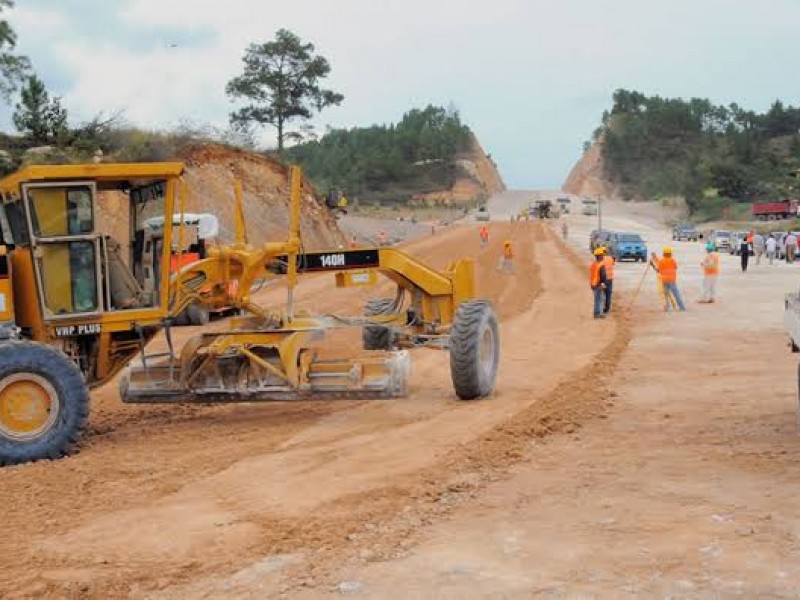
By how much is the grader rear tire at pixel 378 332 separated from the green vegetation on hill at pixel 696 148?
312 feet

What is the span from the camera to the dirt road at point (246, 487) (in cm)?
633

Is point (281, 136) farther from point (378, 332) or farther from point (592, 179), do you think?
point (592, 179)

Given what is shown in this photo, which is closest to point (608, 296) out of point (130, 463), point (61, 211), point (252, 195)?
point (61, 211)

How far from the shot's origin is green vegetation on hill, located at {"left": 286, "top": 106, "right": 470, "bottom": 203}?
446ft

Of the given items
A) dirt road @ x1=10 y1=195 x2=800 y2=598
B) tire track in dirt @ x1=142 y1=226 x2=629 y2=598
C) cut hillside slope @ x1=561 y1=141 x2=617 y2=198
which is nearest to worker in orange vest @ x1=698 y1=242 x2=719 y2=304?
dirt road @ x1=10 y1=195 x2=800 y2=598

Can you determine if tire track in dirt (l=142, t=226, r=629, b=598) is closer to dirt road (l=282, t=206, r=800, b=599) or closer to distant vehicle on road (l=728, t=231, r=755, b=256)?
dirt road (l=282, t=206, r=800, b=599)

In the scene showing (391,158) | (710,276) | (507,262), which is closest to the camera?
(710,276)

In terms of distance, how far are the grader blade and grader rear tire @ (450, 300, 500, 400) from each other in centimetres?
97

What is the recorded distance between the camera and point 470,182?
16000 centimetres

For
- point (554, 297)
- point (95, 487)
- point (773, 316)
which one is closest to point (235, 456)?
point (95, 487)

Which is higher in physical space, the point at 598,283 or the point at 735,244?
the point at 598,283

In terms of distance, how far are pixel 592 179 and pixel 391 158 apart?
40.8 metres

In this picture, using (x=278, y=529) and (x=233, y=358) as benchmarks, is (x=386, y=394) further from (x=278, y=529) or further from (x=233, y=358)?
(x=278, y=529)

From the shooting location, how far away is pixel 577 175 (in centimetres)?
19112
